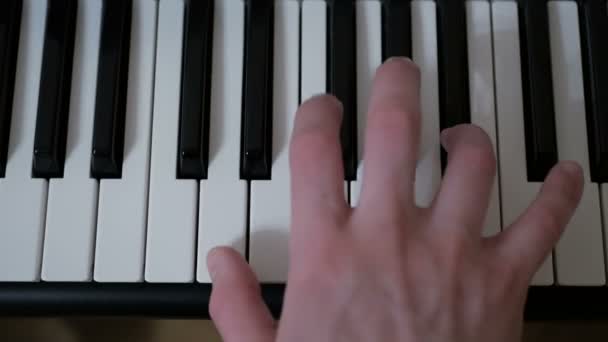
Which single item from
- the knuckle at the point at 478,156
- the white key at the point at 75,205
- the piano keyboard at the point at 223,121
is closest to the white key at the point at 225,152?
the piano keyboard at the point at 223,121

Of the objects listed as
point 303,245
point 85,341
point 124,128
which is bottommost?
point 85,341

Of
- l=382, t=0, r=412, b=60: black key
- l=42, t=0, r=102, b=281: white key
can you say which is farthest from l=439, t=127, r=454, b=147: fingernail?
l=42, t=0, r=102, b=281: white key

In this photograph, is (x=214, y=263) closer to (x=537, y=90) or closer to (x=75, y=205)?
(x=75, y=205)

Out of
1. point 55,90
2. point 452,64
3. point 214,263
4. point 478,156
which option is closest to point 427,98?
point 452,64

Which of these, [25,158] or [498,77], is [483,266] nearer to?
[498,77]

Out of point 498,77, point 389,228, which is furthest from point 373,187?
point 498,77

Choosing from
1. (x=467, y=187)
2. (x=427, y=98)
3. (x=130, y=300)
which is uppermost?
(x=427, y=98)

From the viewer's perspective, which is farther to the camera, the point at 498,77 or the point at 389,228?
the point at 498,77
